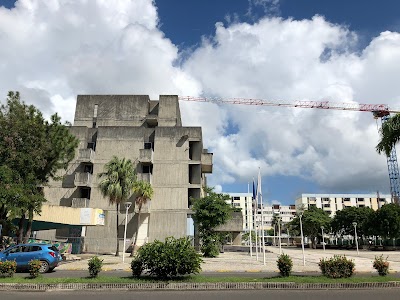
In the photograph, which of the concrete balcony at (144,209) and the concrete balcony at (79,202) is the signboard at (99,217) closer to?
the concrete balcony at (144,209)

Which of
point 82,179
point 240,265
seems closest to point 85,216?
point 82,179

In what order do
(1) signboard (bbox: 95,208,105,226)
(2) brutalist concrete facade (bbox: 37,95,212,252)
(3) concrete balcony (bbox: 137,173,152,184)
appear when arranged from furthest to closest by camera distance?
1. (3) concrete balcony (bbox: 137,173,152,184)
2. (2) brutalist concrete facade (bbox: 37,95,212,252)
3. (1) signboard (bbox: 95,208,105,226)

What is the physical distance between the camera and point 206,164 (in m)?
52.0

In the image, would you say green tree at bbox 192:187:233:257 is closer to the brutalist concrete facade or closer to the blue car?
the brutalist concrete facade

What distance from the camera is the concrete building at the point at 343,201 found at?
494 ft

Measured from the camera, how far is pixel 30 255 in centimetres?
2127

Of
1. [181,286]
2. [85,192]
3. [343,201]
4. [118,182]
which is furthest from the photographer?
[343,201]

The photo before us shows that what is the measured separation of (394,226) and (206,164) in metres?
37.5

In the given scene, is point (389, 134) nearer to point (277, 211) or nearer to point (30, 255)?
point (30, 255)

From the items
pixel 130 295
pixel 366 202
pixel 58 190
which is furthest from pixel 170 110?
pixel 366 202

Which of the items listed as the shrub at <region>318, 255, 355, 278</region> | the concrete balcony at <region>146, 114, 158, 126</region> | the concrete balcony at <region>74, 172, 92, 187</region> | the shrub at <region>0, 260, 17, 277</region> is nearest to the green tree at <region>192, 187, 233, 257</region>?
the concrete balcony at <region>74, 172, 92, 187</region>

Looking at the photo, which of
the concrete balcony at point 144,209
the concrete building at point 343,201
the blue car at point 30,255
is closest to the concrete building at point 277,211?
the concrete building at point 343,201

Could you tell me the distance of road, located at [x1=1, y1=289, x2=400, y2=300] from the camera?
41.9 ft

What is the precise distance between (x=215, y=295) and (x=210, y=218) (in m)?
27.9
